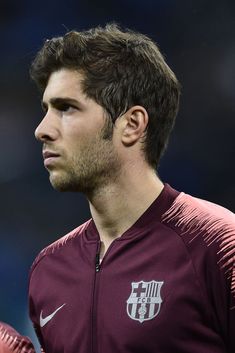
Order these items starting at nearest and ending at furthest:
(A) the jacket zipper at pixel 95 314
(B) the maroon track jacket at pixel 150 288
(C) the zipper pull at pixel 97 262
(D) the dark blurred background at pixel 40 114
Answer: (B) the maroon track jacket at pixel 150 288
(A) the jacket zipper at pixel 95 314
(C) the zipper pull at pixel 97 262
(D) the dark blurred background at pixel 40 114

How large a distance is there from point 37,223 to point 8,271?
0.31m

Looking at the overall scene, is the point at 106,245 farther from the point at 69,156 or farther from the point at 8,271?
the point at 8,271

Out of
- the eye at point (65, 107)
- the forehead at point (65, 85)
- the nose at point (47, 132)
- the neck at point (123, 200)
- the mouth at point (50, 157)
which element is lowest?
the neck at point (123, 200)

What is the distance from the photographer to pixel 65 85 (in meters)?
2.15

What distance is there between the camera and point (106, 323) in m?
1.99

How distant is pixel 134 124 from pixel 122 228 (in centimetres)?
29

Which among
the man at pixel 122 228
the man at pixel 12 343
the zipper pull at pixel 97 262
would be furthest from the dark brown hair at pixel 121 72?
the man at pixel 12 343

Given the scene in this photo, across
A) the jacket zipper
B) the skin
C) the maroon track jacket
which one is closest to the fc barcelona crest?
the maroon track jacket

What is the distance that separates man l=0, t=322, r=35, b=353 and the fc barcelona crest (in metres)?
0.38

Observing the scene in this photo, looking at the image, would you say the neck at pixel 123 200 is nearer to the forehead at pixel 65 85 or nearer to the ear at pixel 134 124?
the ear at pixel 134 124

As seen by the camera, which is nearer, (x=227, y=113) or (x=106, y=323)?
(x=106, y=323)

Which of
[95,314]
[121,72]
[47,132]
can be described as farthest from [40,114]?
[95,314]

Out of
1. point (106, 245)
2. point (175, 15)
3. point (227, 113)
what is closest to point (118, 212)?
point (106, 245)

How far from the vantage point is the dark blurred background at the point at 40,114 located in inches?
171
